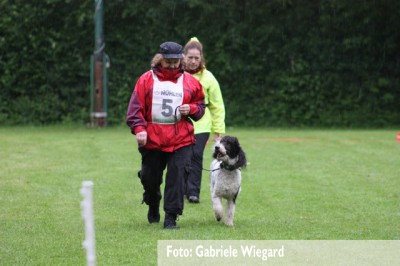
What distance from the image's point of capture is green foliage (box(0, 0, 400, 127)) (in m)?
23.3

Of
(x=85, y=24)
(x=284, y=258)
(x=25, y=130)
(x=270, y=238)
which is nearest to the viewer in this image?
(x=284, y=258)

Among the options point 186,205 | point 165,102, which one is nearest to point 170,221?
point 165,102

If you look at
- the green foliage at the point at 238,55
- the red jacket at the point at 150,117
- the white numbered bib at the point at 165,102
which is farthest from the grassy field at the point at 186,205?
the green foliage at the point at 238,55

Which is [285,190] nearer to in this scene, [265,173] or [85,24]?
[265,173]

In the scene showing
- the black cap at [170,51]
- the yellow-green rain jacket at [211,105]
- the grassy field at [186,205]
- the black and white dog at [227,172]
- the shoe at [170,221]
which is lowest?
the grassy field at [186,205]

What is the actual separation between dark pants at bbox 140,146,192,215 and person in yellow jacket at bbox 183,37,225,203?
151cm

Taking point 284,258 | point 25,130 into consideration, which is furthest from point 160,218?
point 25,130

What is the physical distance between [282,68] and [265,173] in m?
10.8

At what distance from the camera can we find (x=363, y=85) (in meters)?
23.8

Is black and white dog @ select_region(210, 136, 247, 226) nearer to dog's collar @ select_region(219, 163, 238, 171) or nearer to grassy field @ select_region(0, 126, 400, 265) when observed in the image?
dog's collar @ select_region(219, 163, 238, 171)

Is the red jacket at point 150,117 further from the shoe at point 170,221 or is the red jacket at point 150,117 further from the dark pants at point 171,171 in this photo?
the shoe at point 170,221

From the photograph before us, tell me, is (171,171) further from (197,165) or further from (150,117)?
(197,165)

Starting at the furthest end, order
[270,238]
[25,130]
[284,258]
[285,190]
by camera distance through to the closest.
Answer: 1. [25,130]
2. [285,190]
3. [270,238]
4. [284,258]

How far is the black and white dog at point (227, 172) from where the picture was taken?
841 cm
